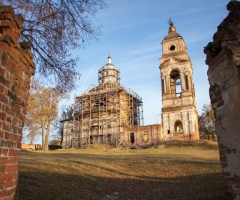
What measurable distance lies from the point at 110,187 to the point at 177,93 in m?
24.1

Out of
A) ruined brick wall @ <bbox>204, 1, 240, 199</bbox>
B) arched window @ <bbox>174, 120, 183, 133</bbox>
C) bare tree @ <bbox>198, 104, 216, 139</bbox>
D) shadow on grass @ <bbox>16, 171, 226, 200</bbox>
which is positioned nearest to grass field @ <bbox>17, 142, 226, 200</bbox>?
shadow on grass @ <bbox>16, 171, 226, 200</bbox>

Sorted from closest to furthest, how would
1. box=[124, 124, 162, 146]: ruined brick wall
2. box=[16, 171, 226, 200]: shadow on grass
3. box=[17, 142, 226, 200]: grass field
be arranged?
box=[16, 171, 226, 200]: shadow on grass
box=[17, 142, 226, 200]: grass field
box=[124, 124, 162, 146]: ruined brick wall

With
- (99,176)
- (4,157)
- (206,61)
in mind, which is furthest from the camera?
(99,176)

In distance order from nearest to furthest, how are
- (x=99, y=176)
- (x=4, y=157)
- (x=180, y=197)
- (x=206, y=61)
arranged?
(x=4, y=157)
(x=206, y=61)
(x=180, y=197)
(x=99, y=176)

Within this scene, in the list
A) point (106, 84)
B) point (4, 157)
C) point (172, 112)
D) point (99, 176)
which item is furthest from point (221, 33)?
point (106, 84)

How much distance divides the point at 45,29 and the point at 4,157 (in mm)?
3929

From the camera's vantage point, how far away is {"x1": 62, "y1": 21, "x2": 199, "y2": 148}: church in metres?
30.0

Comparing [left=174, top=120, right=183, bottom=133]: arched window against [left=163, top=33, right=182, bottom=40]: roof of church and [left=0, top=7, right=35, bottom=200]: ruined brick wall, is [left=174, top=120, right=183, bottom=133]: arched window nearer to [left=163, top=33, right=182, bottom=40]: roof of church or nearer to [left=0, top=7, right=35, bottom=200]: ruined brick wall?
[left=163, top=33, right=182, bottom=40]: roof of church

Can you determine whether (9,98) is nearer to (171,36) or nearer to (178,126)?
(178,126)

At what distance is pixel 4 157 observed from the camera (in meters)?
3.06

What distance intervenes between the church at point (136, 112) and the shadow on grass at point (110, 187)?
65.9 feet

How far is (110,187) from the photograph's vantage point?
8.95 m

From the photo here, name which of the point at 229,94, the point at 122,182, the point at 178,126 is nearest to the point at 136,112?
the point at 178,126

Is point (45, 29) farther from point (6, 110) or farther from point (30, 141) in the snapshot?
point (30, 141)
